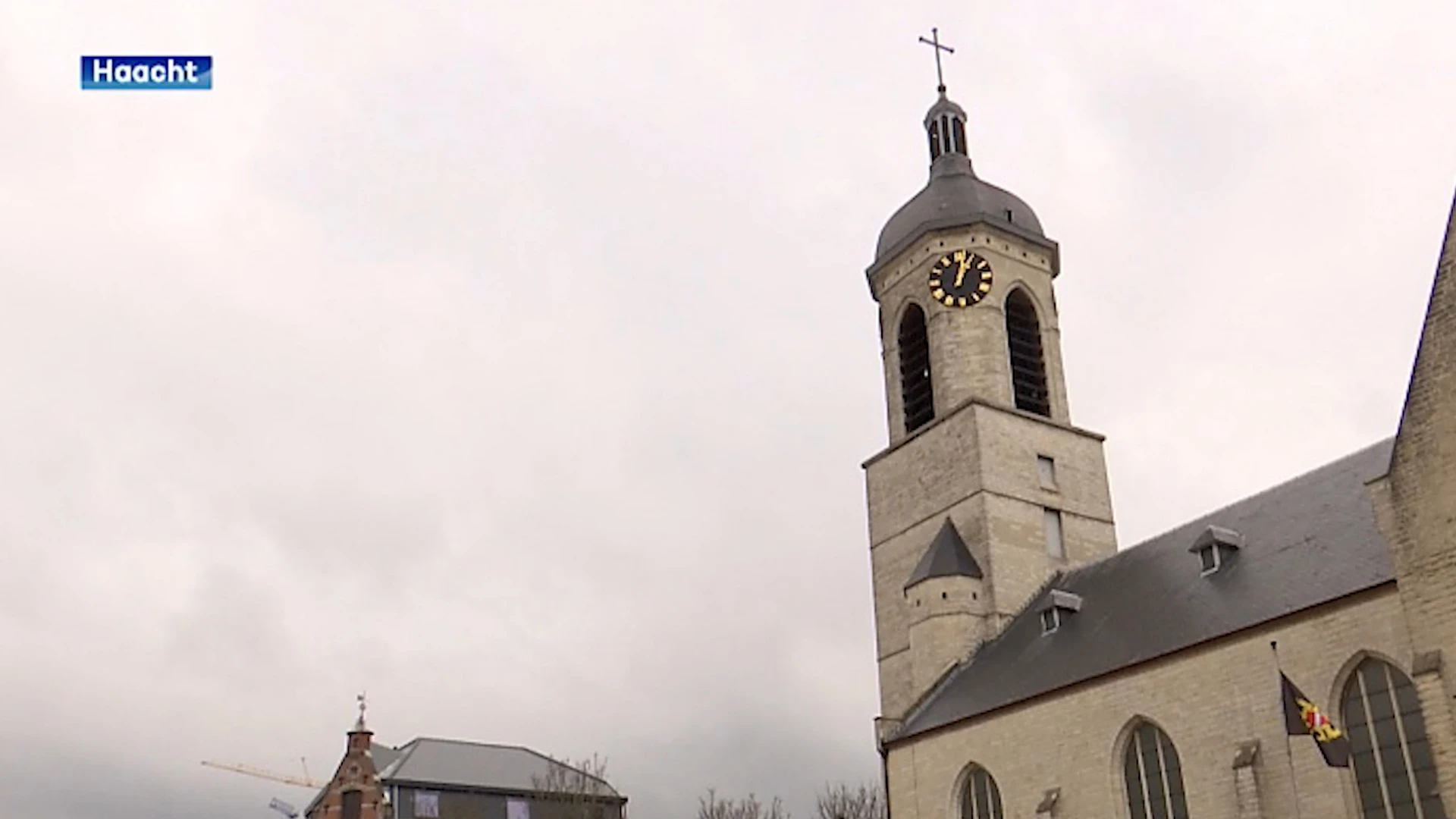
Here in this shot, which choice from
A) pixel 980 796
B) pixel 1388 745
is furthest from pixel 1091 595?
pixel 1388 745

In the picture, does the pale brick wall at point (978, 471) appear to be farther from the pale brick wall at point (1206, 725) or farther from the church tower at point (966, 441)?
the pale brick wall at point (1206, 725)

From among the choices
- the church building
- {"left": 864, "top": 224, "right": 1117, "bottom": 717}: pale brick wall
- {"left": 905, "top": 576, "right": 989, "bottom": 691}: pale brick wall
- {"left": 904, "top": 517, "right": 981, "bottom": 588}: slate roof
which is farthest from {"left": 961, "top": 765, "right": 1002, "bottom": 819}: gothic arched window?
{"left": 904, "top": 517, "right": 981, "bottom": 588}: slate roof

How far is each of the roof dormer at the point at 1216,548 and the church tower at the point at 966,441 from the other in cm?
763

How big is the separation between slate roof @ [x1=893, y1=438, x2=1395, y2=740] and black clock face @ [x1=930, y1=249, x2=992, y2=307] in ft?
31.0

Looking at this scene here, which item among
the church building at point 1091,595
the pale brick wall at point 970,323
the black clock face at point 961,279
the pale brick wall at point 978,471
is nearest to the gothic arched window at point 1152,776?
the church building at point 1091,595

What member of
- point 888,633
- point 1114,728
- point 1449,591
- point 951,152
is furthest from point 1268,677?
point 951,152

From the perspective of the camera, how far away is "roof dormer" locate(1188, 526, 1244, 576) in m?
26.2

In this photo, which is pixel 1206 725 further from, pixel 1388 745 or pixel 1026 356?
pixel 1026 356

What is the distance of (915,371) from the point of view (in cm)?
3981

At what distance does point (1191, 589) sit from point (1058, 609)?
435 cm

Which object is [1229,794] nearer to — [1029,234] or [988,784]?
[988,784]

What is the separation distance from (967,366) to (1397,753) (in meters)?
18.7

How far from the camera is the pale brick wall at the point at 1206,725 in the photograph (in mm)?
21141

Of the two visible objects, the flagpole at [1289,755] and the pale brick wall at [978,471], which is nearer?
the flagpole at [1289,755]
